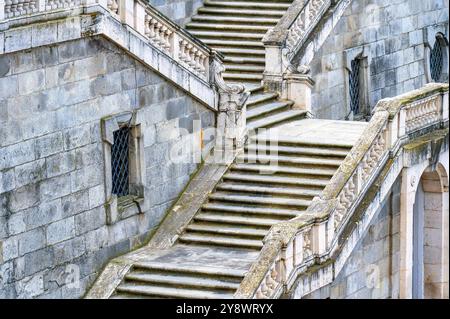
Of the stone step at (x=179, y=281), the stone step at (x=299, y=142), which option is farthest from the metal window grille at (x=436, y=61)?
the stone step at (x=179, y=281)

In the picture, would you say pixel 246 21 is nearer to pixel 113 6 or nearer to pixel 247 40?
pixel 247 40

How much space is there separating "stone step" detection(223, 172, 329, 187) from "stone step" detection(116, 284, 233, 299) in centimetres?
372

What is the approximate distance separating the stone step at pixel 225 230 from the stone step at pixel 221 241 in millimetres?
98

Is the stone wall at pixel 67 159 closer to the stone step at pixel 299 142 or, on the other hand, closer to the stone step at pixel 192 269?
the stone step at pixel 192 269

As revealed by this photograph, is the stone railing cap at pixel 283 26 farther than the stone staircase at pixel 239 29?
No

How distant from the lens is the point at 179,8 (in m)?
48.2

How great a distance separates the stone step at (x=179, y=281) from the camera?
40031 millimetres

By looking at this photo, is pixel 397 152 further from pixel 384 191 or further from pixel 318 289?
pixel 318 289

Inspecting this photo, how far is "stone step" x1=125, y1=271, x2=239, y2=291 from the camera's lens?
4003 centimetres

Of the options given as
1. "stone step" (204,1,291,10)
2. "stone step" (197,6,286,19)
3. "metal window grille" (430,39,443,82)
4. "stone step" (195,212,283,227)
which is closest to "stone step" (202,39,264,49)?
"stone step" (197,6,286,19)

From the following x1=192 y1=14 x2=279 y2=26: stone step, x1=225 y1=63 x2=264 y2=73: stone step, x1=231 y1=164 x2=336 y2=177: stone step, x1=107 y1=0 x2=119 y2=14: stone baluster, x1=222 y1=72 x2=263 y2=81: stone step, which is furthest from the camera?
x1=192 y1=14 x2=279 y2=26: stone step

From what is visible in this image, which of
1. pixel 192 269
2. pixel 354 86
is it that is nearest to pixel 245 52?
pixel 354 86

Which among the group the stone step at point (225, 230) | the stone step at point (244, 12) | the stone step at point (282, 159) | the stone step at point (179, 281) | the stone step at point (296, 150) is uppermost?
the stone step at point (244, 12)

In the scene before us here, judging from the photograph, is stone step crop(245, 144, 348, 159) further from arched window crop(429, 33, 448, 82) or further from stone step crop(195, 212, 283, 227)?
arched window crop(429, 33, 448, 82)
